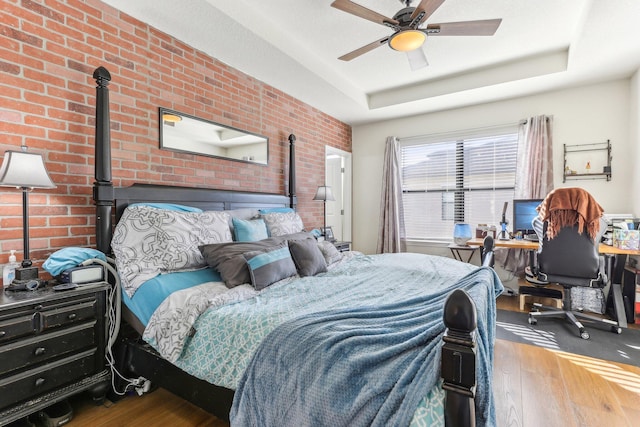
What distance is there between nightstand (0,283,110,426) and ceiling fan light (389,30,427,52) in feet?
8.37

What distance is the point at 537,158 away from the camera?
12.5ft

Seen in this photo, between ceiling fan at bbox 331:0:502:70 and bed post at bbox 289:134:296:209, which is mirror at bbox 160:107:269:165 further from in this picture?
ceiling fan at bbox 331:0:502:70

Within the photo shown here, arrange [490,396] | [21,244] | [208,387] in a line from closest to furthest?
[490,396] < [208,387] < [21,244]

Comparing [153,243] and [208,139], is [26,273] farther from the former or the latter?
[208,139]

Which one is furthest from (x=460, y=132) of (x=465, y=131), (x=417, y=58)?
(x=417, y=58)

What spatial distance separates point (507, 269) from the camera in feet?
13.3

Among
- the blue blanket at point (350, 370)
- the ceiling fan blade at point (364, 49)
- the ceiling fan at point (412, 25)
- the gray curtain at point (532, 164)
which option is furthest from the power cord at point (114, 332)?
the gray curtain at point (532, 164)

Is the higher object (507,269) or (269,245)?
(269,245)

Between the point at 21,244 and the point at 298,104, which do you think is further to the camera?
the point at 298,104

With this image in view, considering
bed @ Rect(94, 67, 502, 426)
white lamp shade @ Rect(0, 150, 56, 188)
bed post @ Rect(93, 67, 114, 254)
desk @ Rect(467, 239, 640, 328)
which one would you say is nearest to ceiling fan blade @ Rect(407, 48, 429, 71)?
bed @ Rect(94, 67, 502, 426)

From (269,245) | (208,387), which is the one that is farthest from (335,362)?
(269,245)

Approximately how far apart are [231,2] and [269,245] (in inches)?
73.7

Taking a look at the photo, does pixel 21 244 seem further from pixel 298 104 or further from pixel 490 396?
pixel 298 104

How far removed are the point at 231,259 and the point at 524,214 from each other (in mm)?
3573
